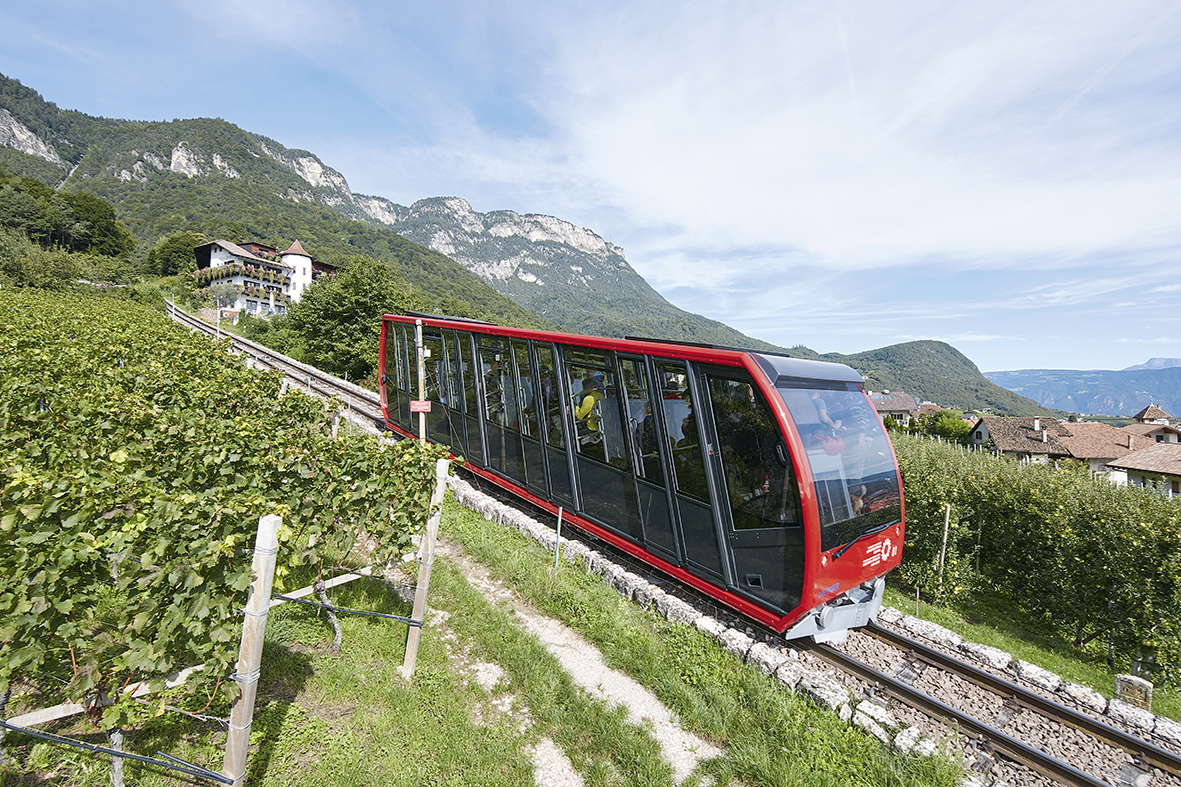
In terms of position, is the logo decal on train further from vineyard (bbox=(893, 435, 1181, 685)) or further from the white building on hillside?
the white building on hillside

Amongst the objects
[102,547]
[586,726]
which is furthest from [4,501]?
[586,726]

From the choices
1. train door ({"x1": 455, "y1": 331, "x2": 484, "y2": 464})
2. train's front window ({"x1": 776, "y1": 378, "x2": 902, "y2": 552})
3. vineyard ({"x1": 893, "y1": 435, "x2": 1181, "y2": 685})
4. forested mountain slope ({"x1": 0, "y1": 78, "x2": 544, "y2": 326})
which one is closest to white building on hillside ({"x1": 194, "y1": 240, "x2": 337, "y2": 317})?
forested mountain slope ({"x1": 0, "y1": 78, "x2": 544, "y2": 326})

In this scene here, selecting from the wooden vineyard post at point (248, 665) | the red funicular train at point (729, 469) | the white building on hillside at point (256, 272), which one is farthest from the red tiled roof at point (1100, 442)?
the white building on hillside at point (256, 272)

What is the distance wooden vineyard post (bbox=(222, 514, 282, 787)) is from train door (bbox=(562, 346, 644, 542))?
526 centimetres

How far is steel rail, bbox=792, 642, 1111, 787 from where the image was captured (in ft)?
15.8

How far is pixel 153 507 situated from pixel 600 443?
576 cm

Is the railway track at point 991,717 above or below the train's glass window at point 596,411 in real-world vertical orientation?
below

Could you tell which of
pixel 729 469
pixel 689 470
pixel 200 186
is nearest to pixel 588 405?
pixel 689 470

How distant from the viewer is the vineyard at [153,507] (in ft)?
9.36

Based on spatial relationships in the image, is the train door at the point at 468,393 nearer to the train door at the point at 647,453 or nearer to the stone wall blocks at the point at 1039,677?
the train door at the point at 647,453

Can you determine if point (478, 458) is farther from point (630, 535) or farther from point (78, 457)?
point (78, 457)

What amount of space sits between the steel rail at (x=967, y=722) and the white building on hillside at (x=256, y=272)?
232ft

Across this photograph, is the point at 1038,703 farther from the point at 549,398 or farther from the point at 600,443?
the point at 549,398

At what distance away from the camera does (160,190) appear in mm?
126188
